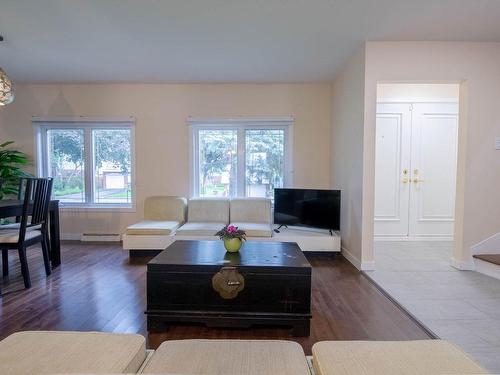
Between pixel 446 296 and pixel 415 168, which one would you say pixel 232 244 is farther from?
pixel 415 168

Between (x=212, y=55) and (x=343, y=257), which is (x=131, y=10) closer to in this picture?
(x=212, y=55)

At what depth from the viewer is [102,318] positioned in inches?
87.0

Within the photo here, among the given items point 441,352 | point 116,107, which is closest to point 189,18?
point 116,107

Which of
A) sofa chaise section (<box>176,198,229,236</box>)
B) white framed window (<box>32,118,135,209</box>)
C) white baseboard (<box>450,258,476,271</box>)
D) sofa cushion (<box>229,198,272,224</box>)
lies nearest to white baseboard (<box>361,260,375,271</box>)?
white baseboard (<box>450,258,476,271</box>)

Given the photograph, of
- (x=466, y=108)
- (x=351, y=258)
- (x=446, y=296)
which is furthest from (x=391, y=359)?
(x=466, y=108)

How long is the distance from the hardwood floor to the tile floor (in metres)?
0.17

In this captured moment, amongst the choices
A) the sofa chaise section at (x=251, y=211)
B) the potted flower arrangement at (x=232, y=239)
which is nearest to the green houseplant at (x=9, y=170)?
the sofa chaise section at (x=251, y=211)

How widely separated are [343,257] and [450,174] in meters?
2.34

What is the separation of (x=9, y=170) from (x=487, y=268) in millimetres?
6236

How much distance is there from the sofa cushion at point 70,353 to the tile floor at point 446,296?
6.26 ft

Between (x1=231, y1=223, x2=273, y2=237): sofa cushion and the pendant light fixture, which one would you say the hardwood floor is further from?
the pendant light fixture

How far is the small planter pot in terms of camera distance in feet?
7.54

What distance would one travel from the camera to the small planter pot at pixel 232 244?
230 cm

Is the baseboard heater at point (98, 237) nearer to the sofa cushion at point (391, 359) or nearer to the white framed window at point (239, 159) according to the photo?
the white framed window at point (239, 159)
